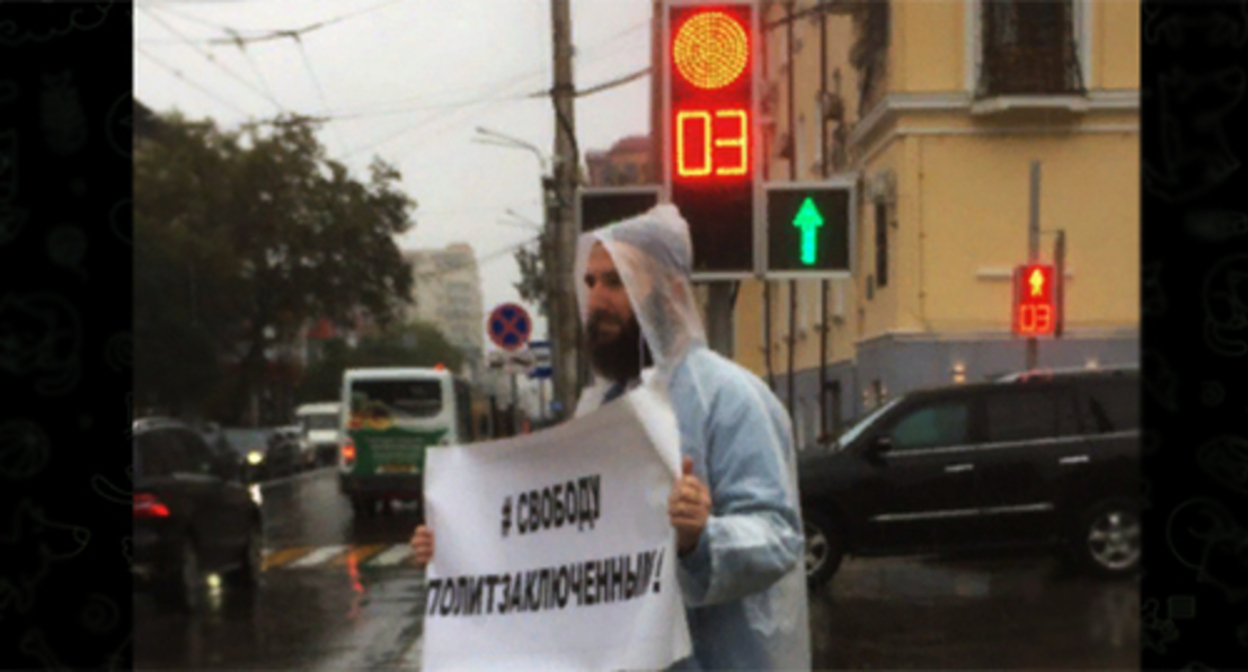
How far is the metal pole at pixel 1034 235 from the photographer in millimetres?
4277

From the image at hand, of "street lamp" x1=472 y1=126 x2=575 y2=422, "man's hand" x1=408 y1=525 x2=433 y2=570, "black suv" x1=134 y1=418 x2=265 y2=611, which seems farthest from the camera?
"black suv" x1=134 y1=418 x2=265 y2=611

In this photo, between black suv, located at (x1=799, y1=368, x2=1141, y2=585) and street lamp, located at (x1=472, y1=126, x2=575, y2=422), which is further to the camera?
black suv, located at (x1=799, y1=368, x2=1141, y2=585)

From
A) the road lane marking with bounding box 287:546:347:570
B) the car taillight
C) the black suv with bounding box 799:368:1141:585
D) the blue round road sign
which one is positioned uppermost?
the blue round road sign

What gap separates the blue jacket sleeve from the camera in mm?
2572

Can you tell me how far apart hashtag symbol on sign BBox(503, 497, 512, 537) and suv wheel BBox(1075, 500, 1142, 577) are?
2819 millimetres

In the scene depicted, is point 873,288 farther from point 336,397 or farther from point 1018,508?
point 336,397

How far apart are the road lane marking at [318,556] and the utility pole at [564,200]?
5018 mm

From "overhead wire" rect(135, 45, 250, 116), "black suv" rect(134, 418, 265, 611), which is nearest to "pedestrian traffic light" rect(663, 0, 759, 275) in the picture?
"overhead wire" rect(135, 45, 250, 116)

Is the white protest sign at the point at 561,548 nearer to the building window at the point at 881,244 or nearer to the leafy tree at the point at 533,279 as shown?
the building window at the point at 881,244

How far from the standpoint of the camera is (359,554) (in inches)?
569

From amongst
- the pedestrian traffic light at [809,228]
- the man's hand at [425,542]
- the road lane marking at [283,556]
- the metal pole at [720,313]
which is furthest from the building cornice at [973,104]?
the road lane marking at [283,556]

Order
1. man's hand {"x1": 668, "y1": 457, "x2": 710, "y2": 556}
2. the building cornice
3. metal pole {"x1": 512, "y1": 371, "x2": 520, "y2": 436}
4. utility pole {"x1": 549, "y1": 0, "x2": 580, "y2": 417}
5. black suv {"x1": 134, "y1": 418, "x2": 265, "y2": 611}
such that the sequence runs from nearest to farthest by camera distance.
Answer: man's hand {"x1": 668, "y1": 457, "x2": 710, "y2": 556} < the building cornice < utility pole {"x1": 549, "y1": 0, "x2": 580, "y2": 417} < metal pole {"x1": 512, "y1": 371, "x2": 520, "y2": 436} < black suv {"x1": 134, "y1": 418, "x2": 265, "y2": 611}

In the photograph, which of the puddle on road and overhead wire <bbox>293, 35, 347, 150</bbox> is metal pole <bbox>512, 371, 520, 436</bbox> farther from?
the puddle on road

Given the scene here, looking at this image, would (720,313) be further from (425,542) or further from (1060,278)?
(425,542)
